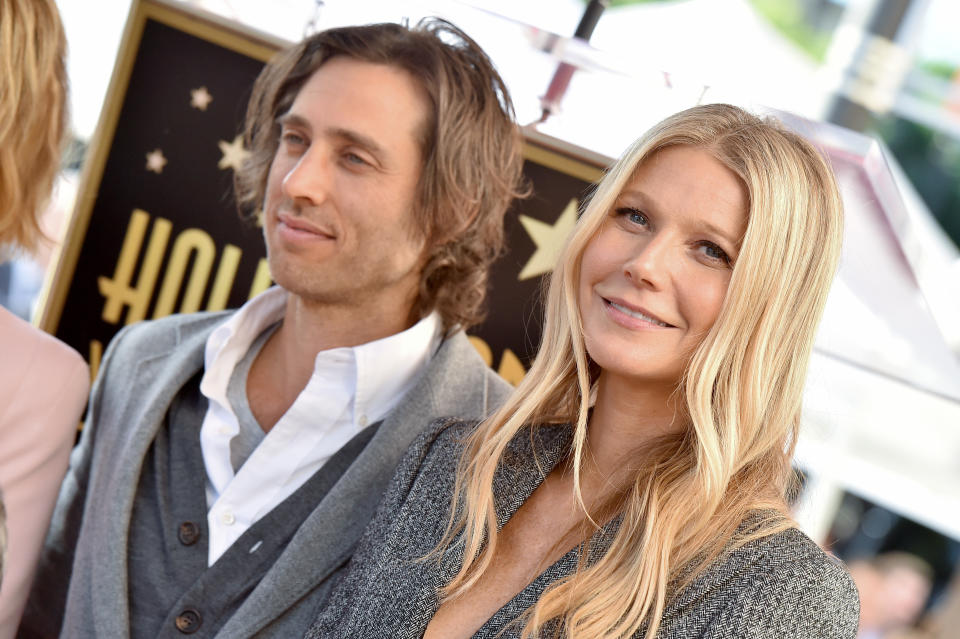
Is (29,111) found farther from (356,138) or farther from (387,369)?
(387,369)

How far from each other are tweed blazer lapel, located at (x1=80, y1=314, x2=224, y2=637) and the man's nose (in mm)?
357

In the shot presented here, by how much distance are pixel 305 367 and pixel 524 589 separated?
0.73m

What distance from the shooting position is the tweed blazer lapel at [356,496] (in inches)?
62.0

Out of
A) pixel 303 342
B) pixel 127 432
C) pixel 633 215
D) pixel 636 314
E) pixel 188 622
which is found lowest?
pixel 188 622

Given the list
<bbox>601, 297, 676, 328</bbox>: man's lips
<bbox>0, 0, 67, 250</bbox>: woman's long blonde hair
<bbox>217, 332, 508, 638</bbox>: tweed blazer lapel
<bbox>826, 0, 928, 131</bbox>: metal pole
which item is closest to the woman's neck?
<bbox>601, 297, 676, 328</bbox>: man's lips

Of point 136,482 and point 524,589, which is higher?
point 524,589

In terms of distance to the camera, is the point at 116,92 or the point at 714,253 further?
the point at 116,92

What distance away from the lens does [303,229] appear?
1878mm

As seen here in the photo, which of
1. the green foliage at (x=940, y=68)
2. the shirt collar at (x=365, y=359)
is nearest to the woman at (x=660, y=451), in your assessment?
the shirt collar at (x=365, y=359)

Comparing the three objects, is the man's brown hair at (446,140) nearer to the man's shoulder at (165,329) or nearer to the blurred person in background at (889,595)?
the man's shoulder at (165,329)

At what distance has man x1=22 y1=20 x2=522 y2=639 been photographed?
167cm

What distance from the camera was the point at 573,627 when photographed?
4.22ft

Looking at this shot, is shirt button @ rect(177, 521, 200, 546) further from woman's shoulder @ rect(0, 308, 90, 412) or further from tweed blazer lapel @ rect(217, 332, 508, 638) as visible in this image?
woman's shoulder @ rect(0, 308, 90, 412)

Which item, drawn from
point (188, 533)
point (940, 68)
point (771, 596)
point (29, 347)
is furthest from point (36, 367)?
point (940, 68)
